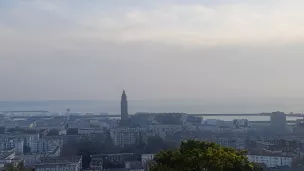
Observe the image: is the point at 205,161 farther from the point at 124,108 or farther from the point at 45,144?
the point at 124,108

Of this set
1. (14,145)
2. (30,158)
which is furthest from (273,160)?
(14,145)

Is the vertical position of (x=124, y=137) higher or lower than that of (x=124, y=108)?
lower

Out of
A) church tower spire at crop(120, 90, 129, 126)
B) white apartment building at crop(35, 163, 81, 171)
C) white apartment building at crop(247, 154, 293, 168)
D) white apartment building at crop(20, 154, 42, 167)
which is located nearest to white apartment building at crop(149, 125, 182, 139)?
church tower spire at crop(120, 90, 129, 126)

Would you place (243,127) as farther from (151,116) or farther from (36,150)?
(36,150)

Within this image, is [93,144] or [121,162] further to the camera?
[93,144]

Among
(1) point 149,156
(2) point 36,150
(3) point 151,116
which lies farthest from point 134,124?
(1) point 149,156

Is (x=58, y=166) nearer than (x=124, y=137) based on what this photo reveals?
Yes

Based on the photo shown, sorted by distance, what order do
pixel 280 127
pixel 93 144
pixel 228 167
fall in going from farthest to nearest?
pixel 280 127 < pixel 93 144 < pixel 228 167

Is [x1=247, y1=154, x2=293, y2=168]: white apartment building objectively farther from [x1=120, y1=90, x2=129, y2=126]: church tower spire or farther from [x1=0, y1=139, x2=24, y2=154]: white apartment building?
[x1=120, y1=90, x2=129, y2=126]: church tower spire
